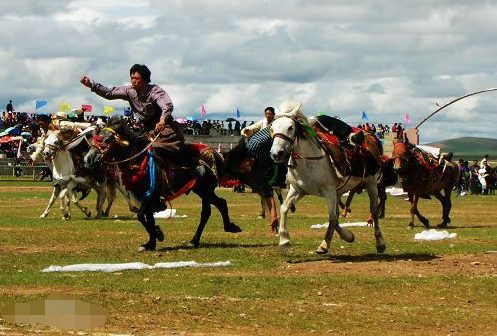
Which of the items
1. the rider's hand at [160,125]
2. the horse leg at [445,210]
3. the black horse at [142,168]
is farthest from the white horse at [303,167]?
the horse leg at [445,210]

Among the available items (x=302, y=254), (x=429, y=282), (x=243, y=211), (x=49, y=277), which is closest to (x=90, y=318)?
(x=49, y=277)

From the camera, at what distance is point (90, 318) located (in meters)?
11.8

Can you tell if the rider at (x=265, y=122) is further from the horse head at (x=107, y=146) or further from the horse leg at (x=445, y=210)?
the horse head at (x=107, y=146)

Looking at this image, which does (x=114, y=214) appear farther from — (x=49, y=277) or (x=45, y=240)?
(x=49, y=277)

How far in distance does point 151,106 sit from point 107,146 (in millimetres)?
1032

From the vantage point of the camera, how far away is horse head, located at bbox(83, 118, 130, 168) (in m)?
18.9

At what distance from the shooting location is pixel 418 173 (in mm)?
28656

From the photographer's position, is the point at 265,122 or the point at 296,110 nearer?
the point at 296,110

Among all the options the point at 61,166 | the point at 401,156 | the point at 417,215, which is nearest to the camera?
the point at 417,215

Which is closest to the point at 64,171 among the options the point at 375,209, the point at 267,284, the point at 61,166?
the point at 61,166

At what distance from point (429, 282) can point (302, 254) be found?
4.18 m

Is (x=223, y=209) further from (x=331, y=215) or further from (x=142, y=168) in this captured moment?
(x=331, y=215)

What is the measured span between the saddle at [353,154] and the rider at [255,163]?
446cm

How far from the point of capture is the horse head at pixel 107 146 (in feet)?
61.9
